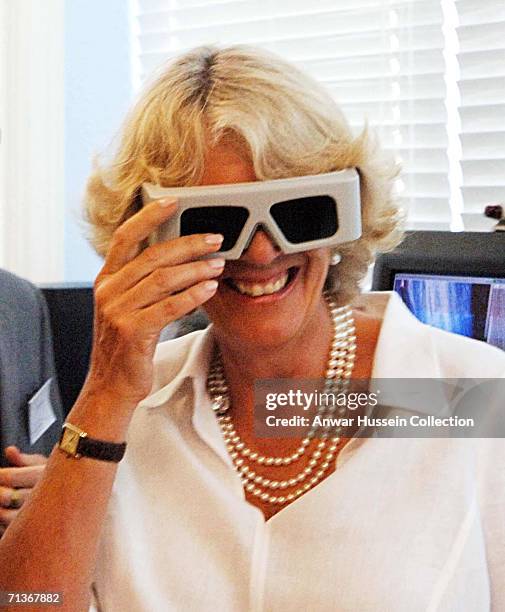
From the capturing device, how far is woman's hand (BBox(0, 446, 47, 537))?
932mm

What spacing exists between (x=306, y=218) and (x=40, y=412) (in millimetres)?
485

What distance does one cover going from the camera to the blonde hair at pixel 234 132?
0.83 m

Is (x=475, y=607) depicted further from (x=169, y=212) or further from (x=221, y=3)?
(x=221, y=3)

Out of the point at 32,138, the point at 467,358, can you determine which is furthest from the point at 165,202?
the point at 32,138

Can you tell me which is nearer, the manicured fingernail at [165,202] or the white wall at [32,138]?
the manicured fingernail at [165,202]

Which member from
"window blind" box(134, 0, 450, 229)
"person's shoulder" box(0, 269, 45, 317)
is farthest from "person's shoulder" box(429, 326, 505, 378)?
"window blind" box(134, 0, 450, 229)

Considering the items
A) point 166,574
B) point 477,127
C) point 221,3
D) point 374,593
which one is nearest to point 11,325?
point 166,574

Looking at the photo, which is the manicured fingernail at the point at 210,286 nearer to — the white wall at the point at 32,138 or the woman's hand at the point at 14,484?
the woman's hand at the point at 14,484

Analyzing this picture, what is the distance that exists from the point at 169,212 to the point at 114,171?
0.42 feet

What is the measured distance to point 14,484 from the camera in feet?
3.08

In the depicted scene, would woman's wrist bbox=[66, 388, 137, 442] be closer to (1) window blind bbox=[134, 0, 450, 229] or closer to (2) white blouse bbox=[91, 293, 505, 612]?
(2) white blouse bbox=[91, 293, 505, 612]

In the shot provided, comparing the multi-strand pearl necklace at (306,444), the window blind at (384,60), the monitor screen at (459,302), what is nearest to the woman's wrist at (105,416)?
the multi-strand pearl necklace at (306,444)

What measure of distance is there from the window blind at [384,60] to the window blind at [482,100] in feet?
0.13

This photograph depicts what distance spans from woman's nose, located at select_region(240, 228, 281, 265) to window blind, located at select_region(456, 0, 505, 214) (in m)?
0.86
